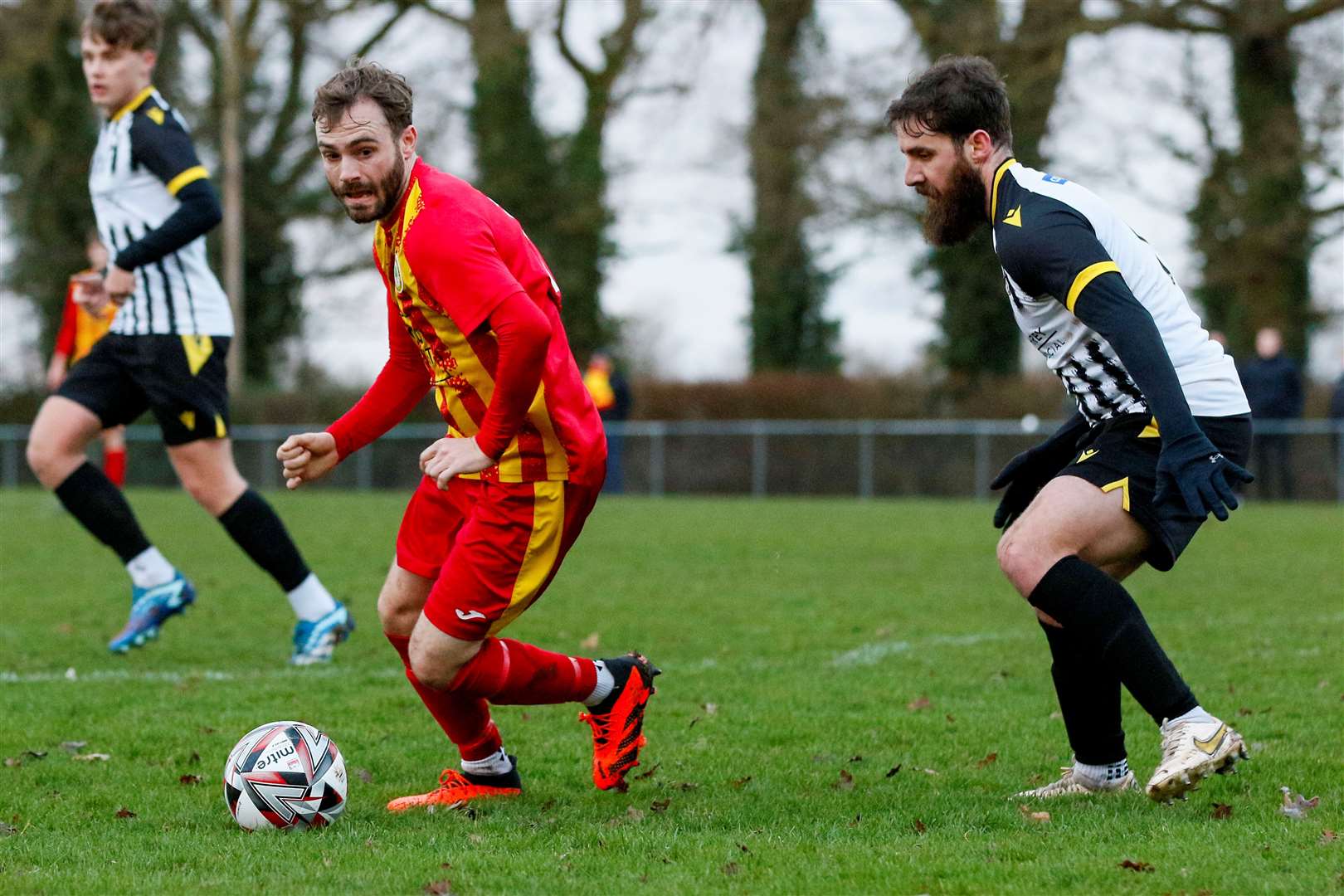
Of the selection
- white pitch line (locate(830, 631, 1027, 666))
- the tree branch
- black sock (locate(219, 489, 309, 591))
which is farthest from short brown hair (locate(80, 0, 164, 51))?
the tree branch

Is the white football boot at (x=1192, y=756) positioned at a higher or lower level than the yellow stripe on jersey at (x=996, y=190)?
lower

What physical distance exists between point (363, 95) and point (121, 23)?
3134mm

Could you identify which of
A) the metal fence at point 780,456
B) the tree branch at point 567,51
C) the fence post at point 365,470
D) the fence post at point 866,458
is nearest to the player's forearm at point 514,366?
the metal fence at point 780,456

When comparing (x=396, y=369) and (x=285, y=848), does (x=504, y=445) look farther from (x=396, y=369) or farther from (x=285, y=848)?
(x=285, y=848)

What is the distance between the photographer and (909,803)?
14.4 ft

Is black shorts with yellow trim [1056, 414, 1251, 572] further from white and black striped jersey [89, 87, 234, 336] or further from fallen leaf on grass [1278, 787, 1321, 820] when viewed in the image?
white and black striped jersey [89, 87, 234, 336]

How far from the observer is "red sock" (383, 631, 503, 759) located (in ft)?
14.4

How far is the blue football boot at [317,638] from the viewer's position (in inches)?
265

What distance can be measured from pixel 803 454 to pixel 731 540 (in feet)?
37.9

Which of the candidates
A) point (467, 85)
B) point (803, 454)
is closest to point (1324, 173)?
point (803, 454)

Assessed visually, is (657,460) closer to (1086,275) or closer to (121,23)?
(121,23)

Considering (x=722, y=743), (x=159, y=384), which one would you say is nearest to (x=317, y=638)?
(x=159, y=384)

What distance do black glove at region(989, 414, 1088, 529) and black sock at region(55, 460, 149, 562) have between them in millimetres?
3873

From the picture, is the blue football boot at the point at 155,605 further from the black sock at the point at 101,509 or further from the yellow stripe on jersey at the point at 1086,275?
the yellow stripe on jersey at the point at 1086,275
